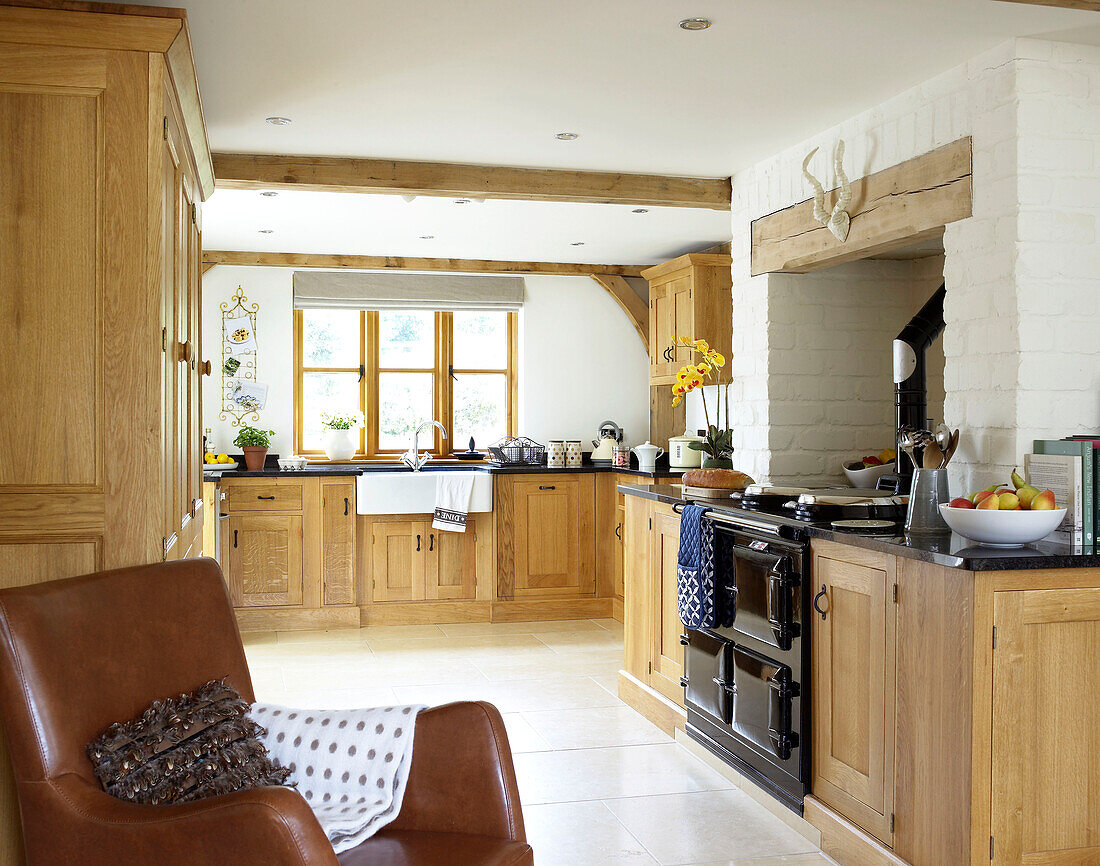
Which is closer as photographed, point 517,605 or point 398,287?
point 517,605

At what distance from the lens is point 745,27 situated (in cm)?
278

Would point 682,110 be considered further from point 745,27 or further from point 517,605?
point 517,605

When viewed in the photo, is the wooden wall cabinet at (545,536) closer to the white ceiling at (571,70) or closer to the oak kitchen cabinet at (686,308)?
the oak kitchen cabinet at (686,308)

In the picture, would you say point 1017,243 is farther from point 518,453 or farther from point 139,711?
point 518,453

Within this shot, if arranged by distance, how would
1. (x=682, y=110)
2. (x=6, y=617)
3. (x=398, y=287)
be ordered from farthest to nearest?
(x=398, y=287) < (x=682, y=110) < (x=6, y=617)

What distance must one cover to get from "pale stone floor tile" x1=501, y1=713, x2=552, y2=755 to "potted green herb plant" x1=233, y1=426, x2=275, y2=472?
Answer: 9.06ft

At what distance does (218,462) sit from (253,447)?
0.25m

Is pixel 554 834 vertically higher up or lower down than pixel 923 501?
lower down

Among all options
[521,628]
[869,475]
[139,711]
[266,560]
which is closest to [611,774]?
[869,475]

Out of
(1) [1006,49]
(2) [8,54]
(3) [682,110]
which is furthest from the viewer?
(3) [682,110]

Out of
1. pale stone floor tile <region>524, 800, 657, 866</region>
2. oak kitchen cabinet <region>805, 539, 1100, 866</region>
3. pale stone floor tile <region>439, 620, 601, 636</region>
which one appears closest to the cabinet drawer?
pale stone floor tile <region>439, 620, 601, 636</region>

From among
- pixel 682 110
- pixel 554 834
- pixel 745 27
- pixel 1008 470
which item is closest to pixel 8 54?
pixel 745 27

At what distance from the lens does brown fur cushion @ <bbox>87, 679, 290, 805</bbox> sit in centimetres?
176

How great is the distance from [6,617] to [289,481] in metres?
4.22
